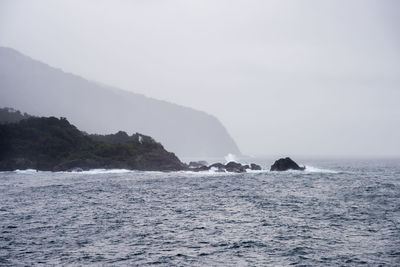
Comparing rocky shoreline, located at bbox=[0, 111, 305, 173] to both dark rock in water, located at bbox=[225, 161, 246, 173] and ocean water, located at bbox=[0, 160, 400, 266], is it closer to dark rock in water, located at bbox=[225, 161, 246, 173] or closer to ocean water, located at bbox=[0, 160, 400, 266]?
dark rock in water, located at bbox=[225, 161, 246, 173]

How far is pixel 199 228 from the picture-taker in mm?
32656

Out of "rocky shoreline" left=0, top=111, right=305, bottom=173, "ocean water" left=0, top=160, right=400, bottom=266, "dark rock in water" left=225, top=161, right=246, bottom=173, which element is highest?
"rocky shoreline" left=0, top=111, right=305, bottom=173

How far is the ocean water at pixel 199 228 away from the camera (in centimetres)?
2381

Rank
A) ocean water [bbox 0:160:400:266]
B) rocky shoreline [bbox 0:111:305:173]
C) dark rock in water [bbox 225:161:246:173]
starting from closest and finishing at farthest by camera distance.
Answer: ocean water [bbox 0:160:400:266]
rocky shoreline [bbox 0:111:305:173]
dark rock in water [bbox 225:161:246:173]

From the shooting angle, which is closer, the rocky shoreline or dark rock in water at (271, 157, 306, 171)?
the rocky shoreline

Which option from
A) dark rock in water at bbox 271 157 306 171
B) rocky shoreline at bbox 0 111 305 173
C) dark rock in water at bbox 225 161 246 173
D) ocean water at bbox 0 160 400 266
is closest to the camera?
ocean water at bbox 0 160 400 266

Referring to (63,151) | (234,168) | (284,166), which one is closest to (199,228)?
(234,168)

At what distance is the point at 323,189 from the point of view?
61.0 metres

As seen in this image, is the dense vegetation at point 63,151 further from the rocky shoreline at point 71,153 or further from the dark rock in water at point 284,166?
the dark rock in water at point 284,166

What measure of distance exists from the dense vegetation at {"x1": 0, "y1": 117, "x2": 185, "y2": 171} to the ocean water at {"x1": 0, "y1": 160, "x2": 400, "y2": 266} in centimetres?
4843

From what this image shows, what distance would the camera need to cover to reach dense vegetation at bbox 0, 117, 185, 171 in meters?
103

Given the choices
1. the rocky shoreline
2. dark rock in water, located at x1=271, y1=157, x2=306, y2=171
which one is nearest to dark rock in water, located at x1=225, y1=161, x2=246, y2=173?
the rocky shoreline

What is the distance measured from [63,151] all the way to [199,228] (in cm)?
8863

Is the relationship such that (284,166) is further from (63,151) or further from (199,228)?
(199,228)
